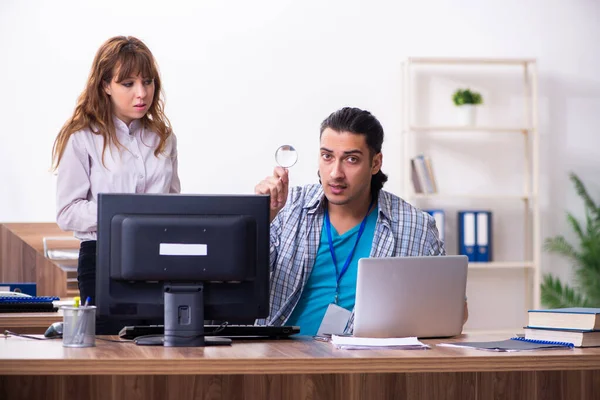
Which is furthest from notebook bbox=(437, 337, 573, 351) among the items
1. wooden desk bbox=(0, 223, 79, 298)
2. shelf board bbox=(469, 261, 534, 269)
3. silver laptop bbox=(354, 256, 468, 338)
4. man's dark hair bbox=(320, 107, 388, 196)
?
shelf board bbox=(469, 261, 534, 269)

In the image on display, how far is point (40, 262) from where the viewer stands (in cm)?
489

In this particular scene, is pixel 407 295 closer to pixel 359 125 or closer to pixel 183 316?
pixel 183 316

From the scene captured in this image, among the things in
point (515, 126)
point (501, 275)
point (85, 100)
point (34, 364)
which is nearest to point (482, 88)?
point (515, 126)

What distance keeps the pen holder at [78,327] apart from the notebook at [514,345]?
85 centimetres

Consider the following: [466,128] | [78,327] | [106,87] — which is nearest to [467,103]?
[466,128]

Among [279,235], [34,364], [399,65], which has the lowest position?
[34,364]

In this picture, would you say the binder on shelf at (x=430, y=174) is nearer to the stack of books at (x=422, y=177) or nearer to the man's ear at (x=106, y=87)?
the stack of books at (x=422, y=177)

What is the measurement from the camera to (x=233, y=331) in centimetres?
229

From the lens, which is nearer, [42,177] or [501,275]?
[42,177]

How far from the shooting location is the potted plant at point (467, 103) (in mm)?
5598

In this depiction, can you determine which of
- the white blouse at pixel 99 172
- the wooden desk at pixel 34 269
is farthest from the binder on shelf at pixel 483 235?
the white blouse at pixel 99 172

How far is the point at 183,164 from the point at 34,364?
3715mm

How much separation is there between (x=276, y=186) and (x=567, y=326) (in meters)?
0.94

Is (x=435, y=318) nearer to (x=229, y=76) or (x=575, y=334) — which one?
(x=575, y=334)
